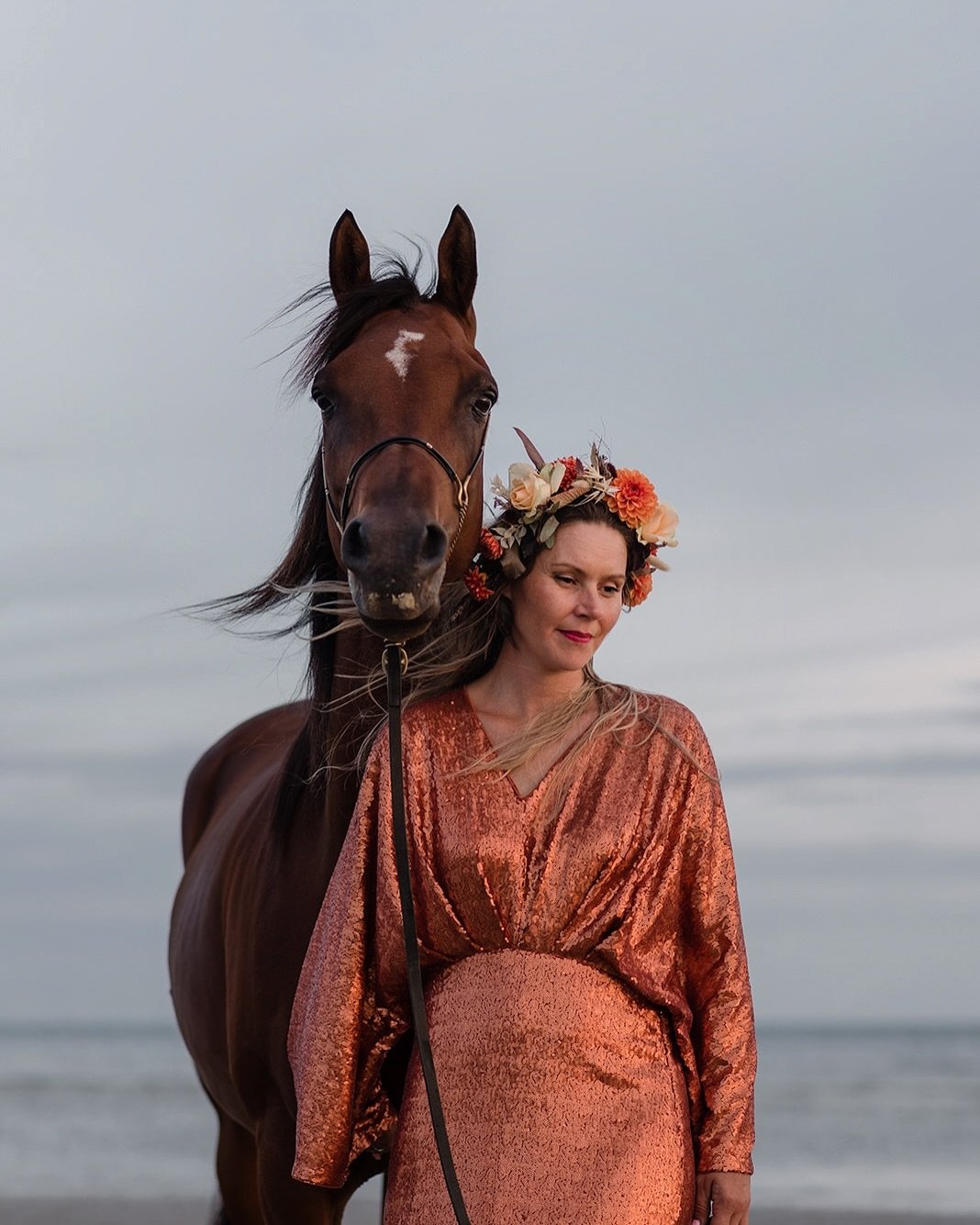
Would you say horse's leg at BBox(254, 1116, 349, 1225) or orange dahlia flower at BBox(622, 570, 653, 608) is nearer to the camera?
orange dahlia flower at BBox(622, 570, 653, 608)

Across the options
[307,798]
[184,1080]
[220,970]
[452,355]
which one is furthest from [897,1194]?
[184,1080]

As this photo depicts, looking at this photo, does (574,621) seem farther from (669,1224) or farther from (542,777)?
(669,1224)

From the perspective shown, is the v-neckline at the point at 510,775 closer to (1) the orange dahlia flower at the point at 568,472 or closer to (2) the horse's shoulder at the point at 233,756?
(1) the orange dahlia flower at the point at 568,472

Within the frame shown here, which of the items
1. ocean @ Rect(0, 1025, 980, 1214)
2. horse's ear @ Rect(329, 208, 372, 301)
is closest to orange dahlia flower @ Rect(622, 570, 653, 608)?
horse's ear @ Rect(329, 208, 372, 301)

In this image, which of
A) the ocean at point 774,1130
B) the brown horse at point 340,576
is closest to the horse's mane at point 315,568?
the brown horse at point 340,576

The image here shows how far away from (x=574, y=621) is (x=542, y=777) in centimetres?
26

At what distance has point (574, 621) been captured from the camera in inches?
101

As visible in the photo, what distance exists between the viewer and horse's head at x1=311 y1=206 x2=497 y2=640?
234 centimetres

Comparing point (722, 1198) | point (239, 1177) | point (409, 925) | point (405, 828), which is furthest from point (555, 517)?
point (239, 1177)

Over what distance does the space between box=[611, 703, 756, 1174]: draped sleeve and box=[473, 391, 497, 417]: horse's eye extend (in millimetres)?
690

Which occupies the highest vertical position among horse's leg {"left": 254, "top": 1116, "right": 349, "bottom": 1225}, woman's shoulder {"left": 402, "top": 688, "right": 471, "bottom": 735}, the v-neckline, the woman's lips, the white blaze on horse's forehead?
the white blaze on horse's forehead

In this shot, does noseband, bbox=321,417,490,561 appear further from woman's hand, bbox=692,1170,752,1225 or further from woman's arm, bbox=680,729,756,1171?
woman's hand, bbox=692,1170,752,1225

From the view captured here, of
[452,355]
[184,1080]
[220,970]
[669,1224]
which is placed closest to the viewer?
[669,1224]

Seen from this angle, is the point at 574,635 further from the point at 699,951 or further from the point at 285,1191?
the point at 285,1191
